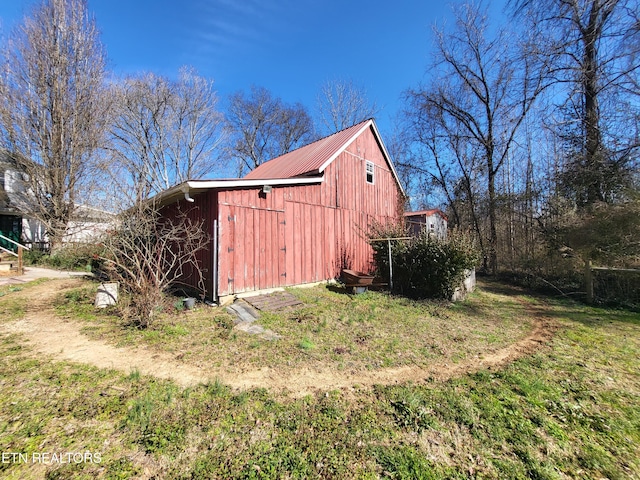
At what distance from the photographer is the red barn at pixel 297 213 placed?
6488mm

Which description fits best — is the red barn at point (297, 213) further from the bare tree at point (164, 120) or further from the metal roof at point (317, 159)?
the bare tree at point (164, 120)

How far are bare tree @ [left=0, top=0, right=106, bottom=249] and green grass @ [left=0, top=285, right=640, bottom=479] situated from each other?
15.0 m

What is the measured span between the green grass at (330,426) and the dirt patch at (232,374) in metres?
0.17

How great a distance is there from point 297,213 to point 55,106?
15.4 metres

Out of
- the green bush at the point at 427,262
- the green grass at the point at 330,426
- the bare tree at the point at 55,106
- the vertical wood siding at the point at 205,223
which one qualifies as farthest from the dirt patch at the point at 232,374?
the bare tree at the point at 55,106

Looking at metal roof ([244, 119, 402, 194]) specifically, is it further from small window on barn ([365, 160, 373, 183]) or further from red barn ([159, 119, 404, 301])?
small window on barn ([365, 160, 373, 183])

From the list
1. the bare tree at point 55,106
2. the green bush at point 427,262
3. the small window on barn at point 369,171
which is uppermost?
the bare tree at point 55,106

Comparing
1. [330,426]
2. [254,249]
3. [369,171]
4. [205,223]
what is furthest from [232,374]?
[369,171]

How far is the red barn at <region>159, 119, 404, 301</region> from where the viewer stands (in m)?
6.49

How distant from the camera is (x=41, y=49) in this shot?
1366 centimetres

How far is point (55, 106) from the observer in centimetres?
1381

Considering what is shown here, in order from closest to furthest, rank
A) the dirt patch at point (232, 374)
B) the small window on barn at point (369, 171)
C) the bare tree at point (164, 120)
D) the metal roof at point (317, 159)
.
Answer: the dirt patch at point (232, 374), the metal roof at point (317, 159), the small window on barn at point (369, 171), the bare tree at point (164, 120)

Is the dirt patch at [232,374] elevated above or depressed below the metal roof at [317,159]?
below

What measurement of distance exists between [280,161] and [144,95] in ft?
48.7
